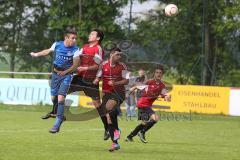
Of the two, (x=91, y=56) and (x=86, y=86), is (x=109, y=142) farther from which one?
(x=91, y=56)

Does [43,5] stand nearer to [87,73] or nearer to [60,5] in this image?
[60,5]

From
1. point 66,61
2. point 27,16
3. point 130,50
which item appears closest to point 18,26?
point 27,16

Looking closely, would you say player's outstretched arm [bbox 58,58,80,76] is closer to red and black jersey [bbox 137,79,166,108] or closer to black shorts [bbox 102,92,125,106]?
black shorts [bbox 102,92,125,106]

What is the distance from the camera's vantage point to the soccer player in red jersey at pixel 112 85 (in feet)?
47.6

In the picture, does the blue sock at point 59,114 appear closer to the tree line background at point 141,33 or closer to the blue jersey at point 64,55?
the blue jersey at point 64,55

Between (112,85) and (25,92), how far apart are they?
755 inches

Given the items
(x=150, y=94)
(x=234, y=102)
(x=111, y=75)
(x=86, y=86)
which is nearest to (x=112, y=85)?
(x=111, y=75)

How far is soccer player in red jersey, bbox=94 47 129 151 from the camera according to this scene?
14516 millimetres

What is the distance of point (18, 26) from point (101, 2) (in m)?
4.99

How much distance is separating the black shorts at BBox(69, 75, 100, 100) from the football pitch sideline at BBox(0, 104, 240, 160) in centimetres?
115

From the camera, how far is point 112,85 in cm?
1456

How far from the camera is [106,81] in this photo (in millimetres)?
14719

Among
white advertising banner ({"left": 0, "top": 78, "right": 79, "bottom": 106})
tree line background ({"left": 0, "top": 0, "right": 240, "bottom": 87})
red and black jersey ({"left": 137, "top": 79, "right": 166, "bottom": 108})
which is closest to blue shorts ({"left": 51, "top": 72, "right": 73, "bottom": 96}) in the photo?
red and black jersey ({"left": 137, "top": 79, "right": 166, "bottom": 108})

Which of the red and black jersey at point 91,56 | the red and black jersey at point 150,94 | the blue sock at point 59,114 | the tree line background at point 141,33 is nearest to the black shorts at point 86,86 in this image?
the red and black jersey at point 91,56
